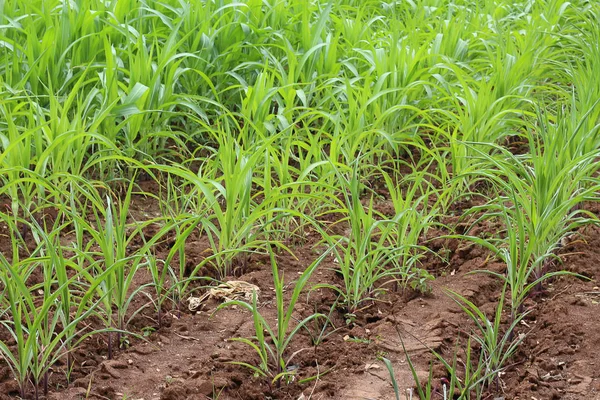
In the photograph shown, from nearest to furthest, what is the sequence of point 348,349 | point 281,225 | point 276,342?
1. point 276,342
2. point 348,349
3. point 281,225

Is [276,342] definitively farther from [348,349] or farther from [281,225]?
[281,225]

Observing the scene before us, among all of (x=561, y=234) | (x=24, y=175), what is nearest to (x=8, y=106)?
(x=24, y=175)

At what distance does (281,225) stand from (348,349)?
2.33 feet

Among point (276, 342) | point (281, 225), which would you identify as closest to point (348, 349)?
point (276, 342)

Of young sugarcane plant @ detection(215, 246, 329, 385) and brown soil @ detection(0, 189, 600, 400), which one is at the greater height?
young sugarcane plant @ detection(215, 246, 329, 385)

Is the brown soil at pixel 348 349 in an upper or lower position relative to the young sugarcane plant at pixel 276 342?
lower

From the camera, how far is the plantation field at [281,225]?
2373 mm

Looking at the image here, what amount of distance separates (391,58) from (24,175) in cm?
169

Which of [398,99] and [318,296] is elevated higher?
[398,99]

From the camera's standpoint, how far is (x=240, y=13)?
447 centimetres

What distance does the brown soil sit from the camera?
7.61ft

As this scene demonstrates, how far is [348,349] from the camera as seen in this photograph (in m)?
2.52

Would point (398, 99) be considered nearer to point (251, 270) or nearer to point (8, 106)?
point (251, 270)

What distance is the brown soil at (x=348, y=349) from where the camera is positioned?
2.32 m
